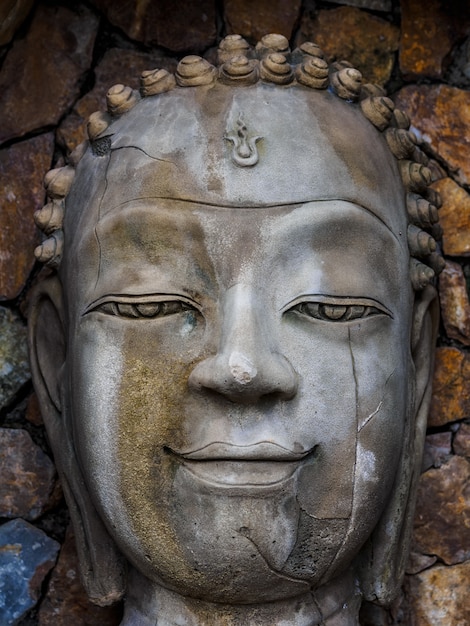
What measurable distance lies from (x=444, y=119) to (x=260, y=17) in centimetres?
52

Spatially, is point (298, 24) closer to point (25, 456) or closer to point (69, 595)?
point (25, 456)

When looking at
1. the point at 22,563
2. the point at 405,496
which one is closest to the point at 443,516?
the point at 405,496

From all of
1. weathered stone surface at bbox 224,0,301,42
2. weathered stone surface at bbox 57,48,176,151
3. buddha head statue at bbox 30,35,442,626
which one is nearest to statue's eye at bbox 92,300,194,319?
buddha head statue at bbox 30,35,442,626

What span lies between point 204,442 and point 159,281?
32 cm

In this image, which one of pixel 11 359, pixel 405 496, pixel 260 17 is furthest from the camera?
pixel 260 17

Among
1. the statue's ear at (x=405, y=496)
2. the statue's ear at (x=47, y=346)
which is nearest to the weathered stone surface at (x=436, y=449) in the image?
the statue's ear at (x=405, y=496)

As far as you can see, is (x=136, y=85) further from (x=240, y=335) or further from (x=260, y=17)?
(x=240, y=335)

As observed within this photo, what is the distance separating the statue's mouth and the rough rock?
85 centimetres

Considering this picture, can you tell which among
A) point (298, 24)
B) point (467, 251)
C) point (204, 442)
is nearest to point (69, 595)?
point (204, 442)

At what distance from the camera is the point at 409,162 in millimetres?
2369

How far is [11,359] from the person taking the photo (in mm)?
2598

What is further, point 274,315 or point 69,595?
point 69,595

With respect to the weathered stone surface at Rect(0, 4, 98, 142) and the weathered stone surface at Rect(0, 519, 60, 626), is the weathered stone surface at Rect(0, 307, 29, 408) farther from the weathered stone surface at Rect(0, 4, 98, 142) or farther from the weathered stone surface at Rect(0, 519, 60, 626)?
the weathered stone surface at Rect(0, 4, 98, 142)

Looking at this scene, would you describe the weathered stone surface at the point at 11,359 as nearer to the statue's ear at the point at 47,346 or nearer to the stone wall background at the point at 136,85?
the stone wall background at the point at 136,85
